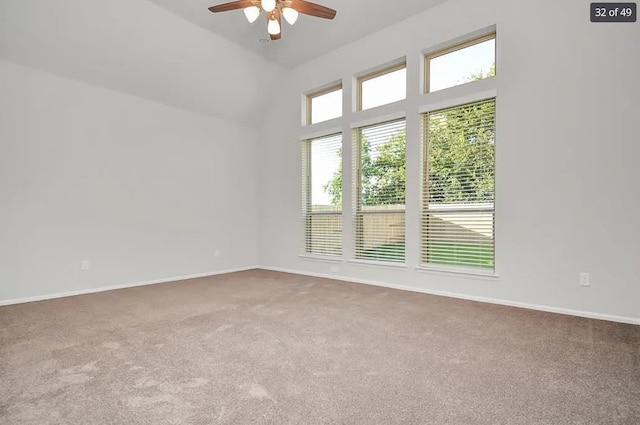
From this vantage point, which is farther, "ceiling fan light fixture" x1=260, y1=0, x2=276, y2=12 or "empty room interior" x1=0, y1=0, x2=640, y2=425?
"ceiling fan light fixture" x1=260, y1=0, x2=276, y2=12

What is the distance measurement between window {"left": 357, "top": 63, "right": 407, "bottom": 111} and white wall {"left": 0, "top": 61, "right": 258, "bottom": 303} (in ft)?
7.82

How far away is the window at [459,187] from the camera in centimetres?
370

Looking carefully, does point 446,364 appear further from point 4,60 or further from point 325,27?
point 4,60

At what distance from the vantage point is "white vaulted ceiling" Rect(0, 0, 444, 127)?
3.62 m

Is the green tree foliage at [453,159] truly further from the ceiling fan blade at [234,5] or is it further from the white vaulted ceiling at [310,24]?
the ceiling fan blade at [234,5]

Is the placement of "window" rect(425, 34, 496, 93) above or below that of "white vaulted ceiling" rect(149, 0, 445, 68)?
below

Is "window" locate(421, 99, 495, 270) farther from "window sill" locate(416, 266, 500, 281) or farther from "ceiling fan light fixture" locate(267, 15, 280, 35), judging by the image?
"ceiling fan light fixture" locate(267, 15, 280, 35)

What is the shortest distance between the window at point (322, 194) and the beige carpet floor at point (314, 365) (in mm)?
1900

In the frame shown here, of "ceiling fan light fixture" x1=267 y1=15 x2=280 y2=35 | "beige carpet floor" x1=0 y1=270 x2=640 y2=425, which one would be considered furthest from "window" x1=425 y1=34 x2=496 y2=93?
"beige carpet floor" x1=0 y1=270 x2=640 y2=425

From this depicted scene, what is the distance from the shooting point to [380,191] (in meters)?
4.66

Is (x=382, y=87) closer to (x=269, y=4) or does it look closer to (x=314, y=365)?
(x=269, y=4)

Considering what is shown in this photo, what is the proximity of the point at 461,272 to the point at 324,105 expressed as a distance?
337 centimetres

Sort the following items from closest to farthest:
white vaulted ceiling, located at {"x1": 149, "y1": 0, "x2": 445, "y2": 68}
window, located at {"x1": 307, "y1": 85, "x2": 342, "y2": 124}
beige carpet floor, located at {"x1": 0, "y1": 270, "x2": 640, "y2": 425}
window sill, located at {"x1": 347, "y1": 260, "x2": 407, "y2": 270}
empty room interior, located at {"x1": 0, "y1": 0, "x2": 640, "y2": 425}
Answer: beige carpet floor, located at {"x1": 0, "y1": 270, "x2": 640, "y2": 425}, empty room interior, located at {"x1": 0, "y1": 0, "x2": 640, "y2": 425}, white vaulted ceiling, located at {"x1": 149, "y1": 0, "x2": 445, "y2": 68}, window sill, located at {"x1": 347, "y1": 260, "x2": 407, "y2": 270}, window, located at {"x1": 307, "y1": 85, "x2": 342, "y2": 124}

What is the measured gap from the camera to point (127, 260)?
4.64 meters
